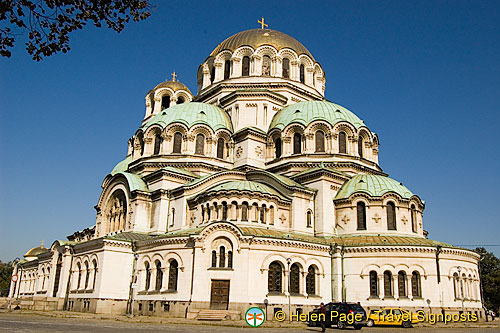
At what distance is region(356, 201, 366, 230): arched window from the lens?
3372 centimetres

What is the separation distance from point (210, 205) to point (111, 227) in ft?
36.9

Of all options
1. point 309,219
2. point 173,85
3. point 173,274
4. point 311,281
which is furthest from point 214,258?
point 173,85

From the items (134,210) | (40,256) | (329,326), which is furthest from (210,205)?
(40,256)

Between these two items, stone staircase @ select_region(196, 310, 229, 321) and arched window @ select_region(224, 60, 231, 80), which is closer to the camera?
stone staircase @ select_region(196, 310, 229, 321)

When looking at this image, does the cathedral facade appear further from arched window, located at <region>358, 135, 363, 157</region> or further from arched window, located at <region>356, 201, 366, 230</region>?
arched window, located at <region>358, 135, 363, 157</region>

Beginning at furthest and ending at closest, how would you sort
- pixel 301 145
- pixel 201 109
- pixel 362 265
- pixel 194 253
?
1. pixel 201 109
2. pixel 301 145
3. pixel 362 265
4. pixel 194 253

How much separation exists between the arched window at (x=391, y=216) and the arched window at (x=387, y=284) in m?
3.93

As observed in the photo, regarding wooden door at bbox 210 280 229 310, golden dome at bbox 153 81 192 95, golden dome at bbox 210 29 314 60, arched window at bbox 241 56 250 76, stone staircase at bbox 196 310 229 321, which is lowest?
stone staircase at bbox 196 310 229 321

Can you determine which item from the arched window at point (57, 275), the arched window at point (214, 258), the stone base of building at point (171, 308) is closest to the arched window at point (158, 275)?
the stone base of building at point (171, 308)

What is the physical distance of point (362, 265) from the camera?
102ft

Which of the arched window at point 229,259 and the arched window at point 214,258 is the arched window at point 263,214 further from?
the arched window at point 214,258

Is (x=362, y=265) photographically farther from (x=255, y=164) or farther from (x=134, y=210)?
(x=134, y=210)

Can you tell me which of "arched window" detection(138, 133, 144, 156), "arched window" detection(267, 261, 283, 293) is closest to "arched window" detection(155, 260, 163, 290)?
"arched window" detection(267, 261, 283, 293)

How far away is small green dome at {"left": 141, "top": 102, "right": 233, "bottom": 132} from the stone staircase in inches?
694
